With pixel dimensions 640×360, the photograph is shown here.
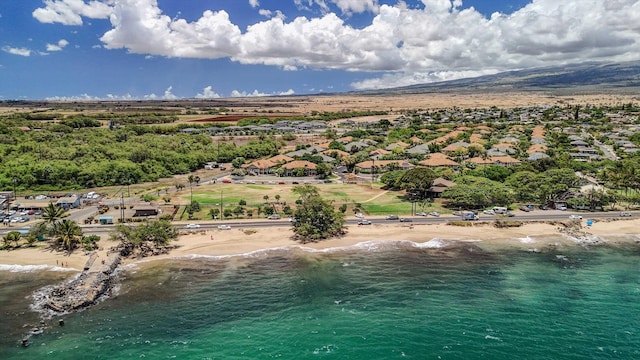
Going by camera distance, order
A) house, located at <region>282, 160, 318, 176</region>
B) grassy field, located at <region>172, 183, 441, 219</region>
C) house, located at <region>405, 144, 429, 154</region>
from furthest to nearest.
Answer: house, located at <region>405, 144, 429, 154</region>, house, located at <region>282, 160, 318, 176</region>, grassy field, located at <region>172, 183, 441, 219</region>

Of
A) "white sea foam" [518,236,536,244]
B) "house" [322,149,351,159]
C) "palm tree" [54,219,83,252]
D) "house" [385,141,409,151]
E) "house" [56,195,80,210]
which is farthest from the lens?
"house" [385,141,409,151]

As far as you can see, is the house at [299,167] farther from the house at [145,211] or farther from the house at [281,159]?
the house at [145,211]

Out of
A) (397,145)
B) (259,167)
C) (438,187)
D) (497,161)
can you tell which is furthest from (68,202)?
(497,161)

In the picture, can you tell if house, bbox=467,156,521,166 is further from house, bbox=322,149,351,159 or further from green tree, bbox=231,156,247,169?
green tree, bbox=231,156,247,169

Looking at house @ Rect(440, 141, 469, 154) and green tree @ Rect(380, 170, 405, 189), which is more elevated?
house @ Rect(440, 141, 469, 154)

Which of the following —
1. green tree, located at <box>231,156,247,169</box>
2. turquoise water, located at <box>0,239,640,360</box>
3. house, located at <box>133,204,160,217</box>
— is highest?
green tree, located at <box>231,156,247,169</box>

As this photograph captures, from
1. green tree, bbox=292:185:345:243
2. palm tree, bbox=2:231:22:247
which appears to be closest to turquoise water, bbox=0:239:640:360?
green tree, bbox=292:185:345:243
